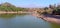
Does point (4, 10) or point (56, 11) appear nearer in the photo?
point (56, 11)

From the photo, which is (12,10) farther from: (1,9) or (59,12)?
(59,12)

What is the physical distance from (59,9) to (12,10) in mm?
44899

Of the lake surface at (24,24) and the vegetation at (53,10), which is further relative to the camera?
the vegetation at (53,10)

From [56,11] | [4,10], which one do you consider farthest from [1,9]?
[56,11]

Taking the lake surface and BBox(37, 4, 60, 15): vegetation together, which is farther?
BBox(37, 4, 60, 15): vegetation

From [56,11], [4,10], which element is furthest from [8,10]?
[56,11]

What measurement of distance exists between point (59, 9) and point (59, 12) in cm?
106

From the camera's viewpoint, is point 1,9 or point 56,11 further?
point 1,9

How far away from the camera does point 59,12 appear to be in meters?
37.9

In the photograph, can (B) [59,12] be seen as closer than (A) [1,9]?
Yes

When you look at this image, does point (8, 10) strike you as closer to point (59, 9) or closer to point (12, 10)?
point (12, 10)

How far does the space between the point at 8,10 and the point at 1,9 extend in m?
3.68

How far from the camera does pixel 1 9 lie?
7556 cm

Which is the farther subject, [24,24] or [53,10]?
[53,10]
